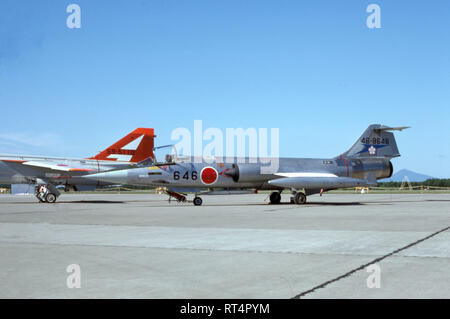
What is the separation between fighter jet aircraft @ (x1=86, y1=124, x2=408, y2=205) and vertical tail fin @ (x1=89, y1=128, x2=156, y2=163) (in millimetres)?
9837

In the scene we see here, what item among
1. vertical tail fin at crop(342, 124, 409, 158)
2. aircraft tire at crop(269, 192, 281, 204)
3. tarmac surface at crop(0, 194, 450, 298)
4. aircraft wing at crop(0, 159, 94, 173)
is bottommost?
aircraft tire at crop(269, 192, 281, 204)

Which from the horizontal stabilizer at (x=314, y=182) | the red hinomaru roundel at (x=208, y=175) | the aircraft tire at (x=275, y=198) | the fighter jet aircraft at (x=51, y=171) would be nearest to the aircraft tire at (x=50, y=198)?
the fighter jet aircraft at (x=51, y=171)

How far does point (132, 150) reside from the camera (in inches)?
1385

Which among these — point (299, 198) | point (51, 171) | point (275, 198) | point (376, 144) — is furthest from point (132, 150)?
point (376, 144)

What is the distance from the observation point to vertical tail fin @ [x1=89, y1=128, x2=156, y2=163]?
111 feet

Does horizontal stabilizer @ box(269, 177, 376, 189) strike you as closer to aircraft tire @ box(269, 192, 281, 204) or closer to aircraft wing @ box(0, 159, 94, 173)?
aircraft tire @ box(269, 192, 281, 204)

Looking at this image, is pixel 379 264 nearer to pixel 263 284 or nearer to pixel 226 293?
pixel 263 284

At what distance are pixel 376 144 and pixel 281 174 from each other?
7586 millimetres

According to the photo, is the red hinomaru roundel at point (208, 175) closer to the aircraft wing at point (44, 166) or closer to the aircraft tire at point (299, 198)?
the aircraft tire at point (299, 198)

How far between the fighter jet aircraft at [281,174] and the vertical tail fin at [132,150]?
9837 millimetres

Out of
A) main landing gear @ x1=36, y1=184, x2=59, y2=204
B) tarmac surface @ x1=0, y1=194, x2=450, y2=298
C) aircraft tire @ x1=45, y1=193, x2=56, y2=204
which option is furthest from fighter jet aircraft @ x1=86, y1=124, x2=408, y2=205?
tarmac surface @ x1=0, y1=194, x2=450, y2=298

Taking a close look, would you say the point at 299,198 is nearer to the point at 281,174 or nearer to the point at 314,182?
the point at 314,182
